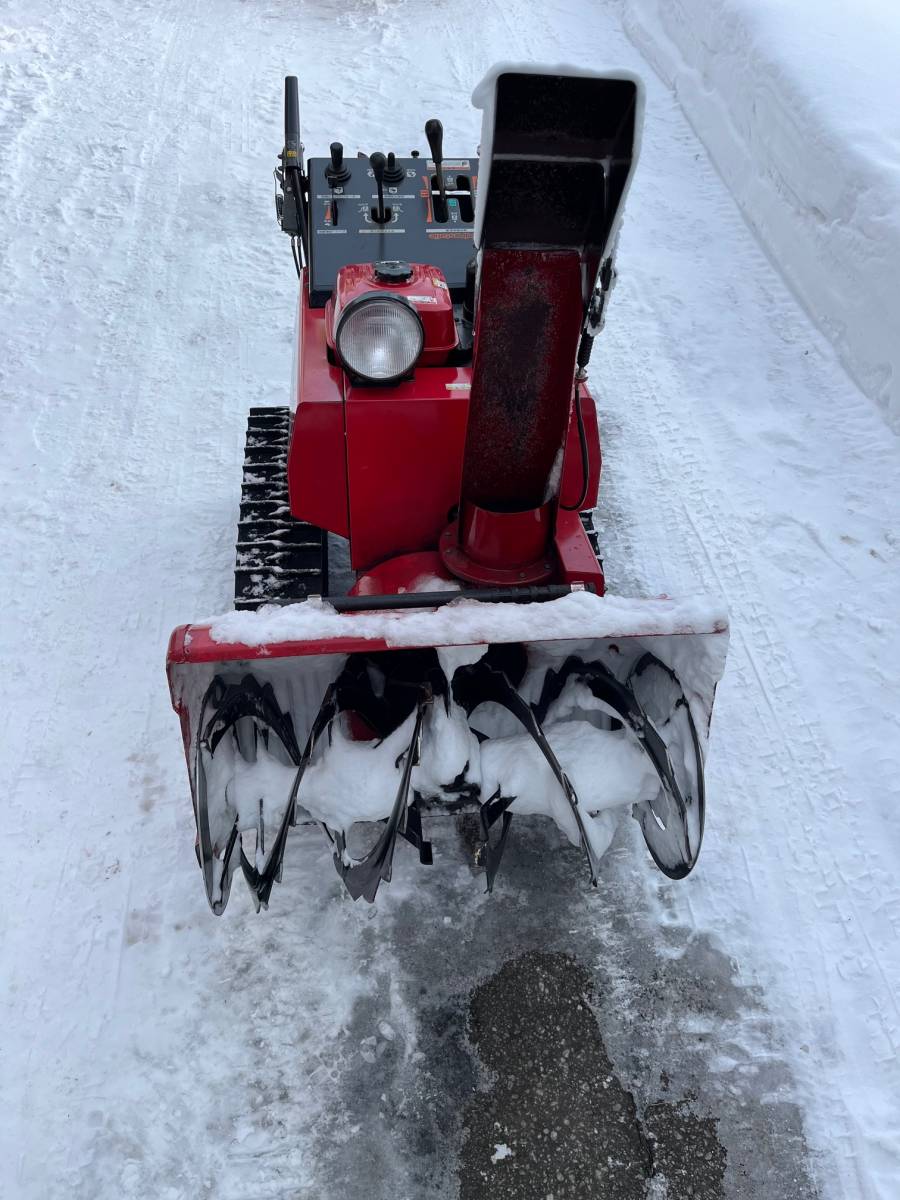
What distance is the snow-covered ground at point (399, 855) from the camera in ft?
8.21

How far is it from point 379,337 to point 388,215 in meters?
1.15

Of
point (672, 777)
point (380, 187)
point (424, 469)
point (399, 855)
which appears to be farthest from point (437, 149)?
point (399, 855)

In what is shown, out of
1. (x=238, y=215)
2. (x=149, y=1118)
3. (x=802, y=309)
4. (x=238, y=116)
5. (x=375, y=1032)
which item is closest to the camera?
(x=149, y=1118)

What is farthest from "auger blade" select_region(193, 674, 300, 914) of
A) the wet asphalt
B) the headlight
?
the headlight

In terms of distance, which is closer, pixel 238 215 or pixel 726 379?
pixel 726 379

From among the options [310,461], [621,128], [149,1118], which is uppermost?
[621,128]

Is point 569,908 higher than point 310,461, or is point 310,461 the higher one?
point 310,461

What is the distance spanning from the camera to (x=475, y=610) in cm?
236

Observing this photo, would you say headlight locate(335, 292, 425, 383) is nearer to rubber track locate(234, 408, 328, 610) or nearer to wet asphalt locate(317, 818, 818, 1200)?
rubber track locate(234, 408, 328, 610)

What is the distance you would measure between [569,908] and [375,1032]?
2.38 feet

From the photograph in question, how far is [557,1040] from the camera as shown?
266 cm

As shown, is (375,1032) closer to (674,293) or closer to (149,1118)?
(149,1118)

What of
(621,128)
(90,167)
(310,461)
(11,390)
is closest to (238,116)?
(90,167)

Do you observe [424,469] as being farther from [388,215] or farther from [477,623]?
[388,215]
